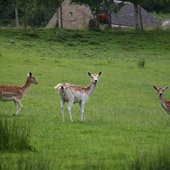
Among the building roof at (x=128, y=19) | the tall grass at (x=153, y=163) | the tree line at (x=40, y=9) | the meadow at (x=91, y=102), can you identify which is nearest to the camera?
the tall grass at (x=153, y=163)

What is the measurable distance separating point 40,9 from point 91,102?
52.4 m

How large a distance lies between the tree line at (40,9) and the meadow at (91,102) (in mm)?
4185

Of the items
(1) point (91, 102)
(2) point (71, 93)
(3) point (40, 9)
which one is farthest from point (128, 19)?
(2) point (71, 93)

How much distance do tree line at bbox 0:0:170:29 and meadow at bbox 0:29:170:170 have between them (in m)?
4.18

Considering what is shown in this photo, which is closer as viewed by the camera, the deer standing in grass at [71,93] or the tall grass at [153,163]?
the tall grass at [153,163]

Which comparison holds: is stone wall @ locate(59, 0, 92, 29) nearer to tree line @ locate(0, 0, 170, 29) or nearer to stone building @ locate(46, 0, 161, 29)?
stone building @ locate(46, 0, 161, 29)

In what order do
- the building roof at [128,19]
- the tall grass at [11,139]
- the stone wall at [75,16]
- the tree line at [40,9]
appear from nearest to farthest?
1. the tall grass at [11,139]
2. the tree line at [40,9]
3. the stone wall at [75,16]
4. the building roof at [128,19]

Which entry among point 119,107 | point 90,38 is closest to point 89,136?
point 119,107

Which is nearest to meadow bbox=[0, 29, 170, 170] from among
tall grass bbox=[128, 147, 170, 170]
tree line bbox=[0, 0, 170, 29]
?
tall grass bbox=[128, 147, 170, 170]

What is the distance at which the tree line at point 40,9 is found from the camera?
5153cm

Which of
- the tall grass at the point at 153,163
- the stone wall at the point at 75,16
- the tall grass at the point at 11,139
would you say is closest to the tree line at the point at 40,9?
the stone wall at the point at 75,16

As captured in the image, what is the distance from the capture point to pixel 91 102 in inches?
755

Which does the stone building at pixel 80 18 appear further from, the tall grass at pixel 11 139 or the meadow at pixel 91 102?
the tall grass at pixel 11 139

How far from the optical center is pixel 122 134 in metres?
11.8
